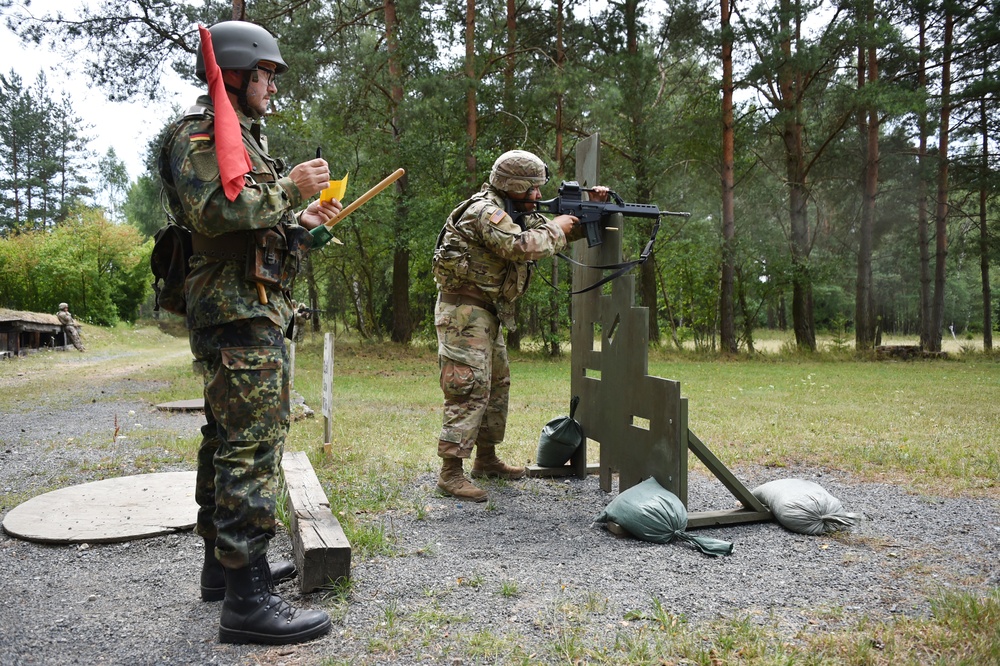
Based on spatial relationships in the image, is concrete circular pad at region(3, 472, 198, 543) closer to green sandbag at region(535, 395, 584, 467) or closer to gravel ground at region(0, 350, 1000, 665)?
gravel ground at region(0, 350, 1000, 665)

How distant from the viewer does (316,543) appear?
10.1 feet

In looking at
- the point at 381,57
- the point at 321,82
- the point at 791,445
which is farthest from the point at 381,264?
the point at 791,445

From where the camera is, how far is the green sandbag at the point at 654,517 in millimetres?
3844

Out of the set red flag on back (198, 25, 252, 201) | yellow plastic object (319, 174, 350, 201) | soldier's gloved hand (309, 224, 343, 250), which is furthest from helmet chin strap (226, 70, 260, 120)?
soldier's gloved hand (309, 224, 343, 250)

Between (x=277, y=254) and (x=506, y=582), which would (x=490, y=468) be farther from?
(x=277, y=254)

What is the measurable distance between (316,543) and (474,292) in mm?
2067

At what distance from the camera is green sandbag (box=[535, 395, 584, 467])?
17.1 ft

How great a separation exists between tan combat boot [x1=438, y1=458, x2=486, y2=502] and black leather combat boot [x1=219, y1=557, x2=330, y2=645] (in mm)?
2012

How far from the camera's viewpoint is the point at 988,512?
4383mm

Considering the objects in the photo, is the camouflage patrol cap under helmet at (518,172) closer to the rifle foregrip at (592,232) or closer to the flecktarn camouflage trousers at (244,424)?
the rifle foregrip at (592,232)

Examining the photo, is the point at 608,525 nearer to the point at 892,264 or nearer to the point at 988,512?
the point at 988,512

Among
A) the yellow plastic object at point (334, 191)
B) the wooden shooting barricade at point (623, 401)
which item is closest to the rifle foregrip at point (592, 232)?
the wooden shooting barricade at point (623, 401)

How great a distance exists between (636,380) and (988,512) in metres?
2.25

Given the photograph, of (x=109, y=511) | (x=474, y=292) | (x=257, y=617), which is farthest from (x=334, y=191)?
(x=109, y=511)
